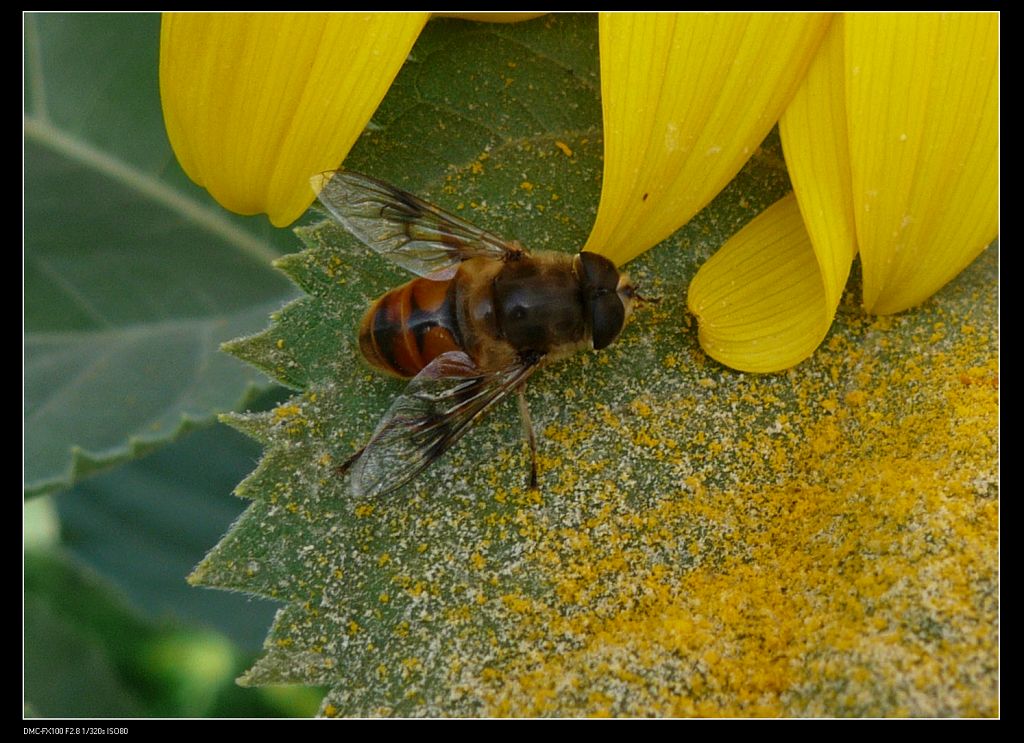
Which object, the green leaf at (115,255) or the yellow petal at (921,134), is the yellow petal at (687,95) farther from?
the green leaf at (115,255)

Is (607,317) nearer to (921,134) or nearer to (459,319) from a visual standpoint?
(459,319)

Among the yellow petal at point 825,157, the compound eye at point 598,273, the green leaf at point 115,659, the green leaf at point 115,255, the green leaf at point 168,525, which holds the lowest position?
the green leaf at point 115,659

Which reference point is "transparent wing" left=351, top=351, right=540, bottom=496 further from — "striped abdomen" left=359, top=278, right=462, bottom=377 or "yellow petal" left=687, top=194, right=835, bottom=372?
"yellow petal" left=687, top=194, right=835, bottom=372

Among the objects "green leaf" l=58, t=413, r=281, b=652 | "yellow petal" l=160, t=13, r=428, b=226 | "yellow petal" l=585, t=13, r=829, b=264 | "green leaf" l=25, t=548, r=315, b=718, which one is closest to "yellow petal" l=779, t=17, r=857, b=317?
"yellow petal" l=585, t=13, r=829, b=264

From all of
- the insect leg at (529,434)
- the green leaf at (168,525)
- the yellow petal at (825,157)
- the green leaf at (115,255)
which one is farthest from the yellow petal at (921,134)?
the green leaf at (168,525)

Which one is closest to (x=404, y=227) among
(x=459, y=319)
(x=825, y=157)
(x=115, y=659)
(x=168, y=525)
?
(x=459, y=319)

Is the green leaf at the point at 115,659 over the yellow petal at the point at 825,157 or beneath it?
beneath
